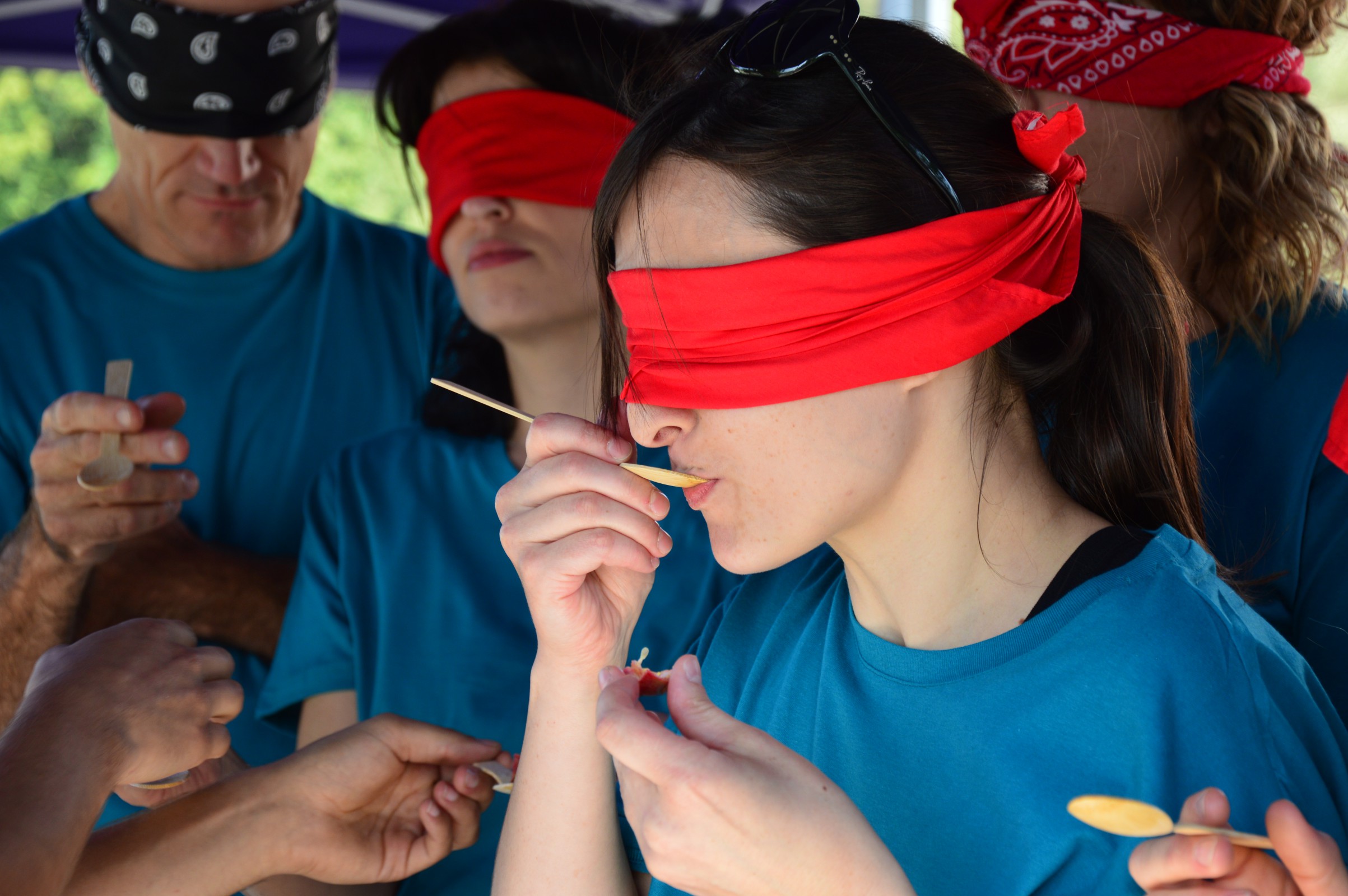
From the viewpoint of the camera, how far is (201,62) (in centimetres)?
251

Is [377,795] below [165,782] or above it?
below

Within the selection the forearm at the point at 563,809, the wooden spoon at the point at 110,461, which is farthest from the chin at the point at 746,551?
the wooden spoon at the point at 110,461

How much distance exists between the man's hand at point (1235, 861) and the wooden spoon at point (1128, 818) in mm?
10

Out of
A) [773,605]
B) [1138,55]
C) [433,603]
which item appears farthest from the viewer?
[433,603]

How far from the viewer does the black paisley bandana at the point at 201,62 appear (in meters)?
2.47

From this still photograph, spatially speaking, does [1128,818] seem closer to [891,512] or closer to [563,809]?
[891,512]

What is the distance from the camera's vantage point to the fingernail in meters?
0.97

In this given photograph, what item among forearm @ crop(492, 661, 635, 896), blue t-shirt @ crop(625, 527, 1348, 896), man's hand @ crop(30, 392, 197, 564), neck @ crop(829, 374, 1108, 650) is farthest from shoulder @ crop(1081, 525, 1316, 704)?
man's hand @ crop(30, 392, 197, 564)

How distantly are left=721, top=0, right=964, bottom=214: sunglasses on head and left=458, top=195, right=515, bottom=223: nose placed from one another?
970mm

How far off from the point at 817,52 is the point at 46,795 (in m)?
1.33

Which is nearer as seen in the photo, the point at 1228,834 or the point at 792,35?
the point at 1228,834

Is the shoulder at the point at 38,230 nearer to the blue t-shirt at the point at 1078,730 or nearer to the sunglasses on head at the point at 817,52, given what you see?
the sunglasses on head at the point at 817,52

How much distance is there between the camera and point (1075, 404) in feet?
5.07

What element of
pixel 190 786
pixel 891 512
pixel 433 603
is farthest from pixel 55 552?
pixel 891 512
